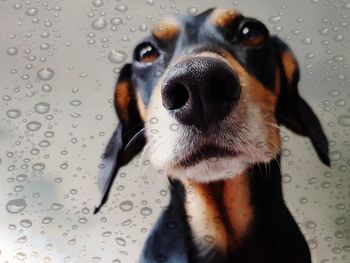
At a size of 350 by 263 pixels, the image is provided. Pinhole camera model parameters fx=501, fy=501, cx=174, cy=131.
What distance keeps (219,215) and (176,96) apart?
0.88 ft

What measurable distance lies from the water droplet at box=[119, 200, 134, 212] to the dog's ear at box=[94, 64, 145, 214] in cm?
4

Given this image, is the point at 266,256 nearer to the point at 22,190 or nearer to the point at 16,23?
the point at 22,190

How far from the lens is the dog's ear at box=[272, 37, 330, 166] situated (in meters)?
1.02

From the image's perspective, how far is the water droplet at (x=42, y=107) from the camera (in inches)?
45.3

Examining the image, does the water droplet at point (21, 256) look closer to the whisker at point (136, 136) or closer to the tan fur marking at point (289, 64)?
the whisker at point (136, 136)

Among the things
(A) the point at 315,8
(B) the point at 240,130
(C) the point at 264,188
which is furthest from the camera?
(A) the point at 315,8

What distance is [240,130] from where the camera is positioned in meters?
0.92

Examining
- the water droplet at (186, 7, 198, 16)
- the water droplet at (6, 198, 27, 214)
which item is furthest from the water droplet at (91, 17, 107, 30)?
the water droplet at (6, 198, 27, 214)

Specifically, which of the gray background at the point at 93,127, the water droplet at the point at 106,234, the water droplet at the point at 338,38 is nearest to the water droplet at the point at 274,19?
the gray background at the point at 93,127

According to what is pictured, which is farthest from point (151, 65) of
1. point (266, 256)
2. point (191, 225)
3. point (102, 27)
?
point (266, 256)

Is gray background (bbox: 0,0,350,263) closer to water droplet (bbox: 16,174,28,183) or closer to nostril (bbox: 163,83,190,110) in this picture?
water droplet (bbox: 16,174,28,183)

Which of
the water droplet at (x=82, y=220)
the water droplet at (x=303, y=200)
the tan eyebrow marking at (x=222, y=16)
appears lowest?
the water droplet at (x=303, y=200)

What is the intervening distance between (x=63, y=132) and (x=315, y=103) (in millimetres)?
559

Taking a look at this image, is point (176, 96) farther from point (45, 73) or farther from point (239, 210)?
point (45, 73)
